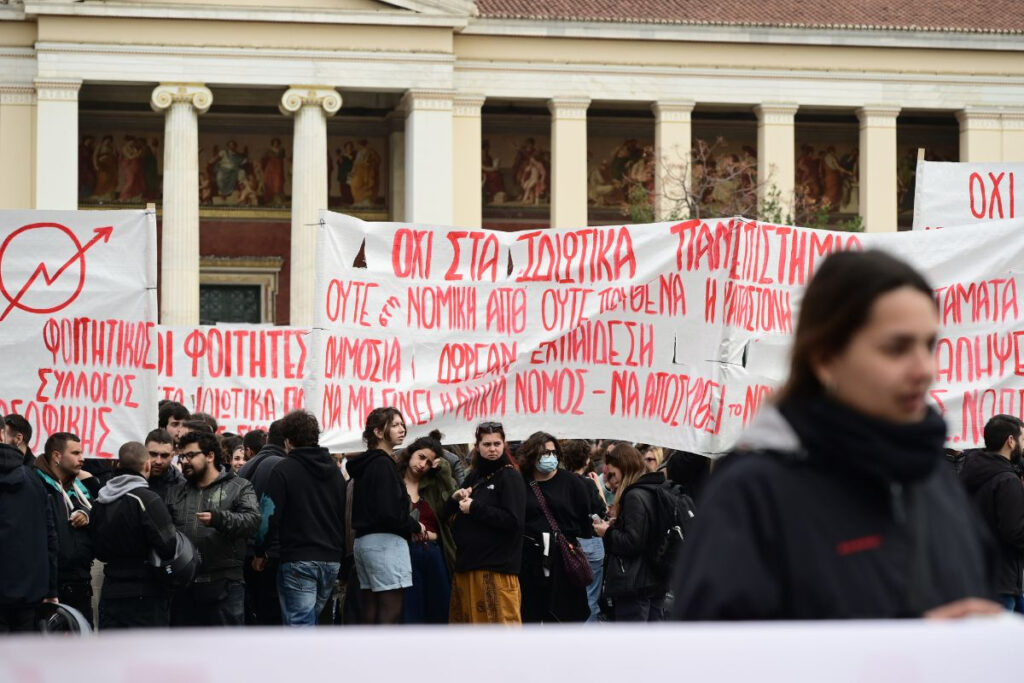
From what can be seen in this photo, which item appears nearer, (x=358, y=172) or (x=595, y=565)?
(x=595, y=565)

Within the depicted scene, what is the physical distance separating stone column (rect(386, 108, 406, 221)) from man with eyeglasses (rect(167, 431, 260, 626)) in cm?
3311

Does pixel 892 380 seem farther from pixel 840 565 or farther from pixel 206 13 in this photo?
pixel 206 13

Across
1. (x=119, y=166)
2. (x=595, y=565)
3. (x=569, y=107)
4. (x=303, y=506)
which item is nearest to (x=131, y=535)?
(x=303, y=506)

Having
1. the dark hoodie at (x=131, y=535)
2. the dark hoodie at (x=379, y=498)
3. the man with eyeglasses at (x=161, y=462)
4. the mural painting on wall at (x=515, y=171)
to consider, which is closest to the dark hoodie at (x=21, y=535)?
the dark hoodie at (x=131, y=535)

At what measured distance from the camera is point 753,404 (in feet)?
29.7

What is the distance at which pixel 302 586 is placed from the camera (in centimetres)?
934

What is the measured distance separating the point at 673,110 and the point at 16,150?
1561cm

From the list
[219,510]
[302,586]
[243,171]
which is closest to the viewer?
[219,510]

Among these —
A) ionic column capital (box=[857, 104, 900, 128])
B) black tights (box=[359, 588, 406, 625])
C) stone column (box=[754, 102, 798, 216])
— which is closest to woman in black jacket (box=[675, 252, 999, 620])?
black tights (box=[359, 588, 406, 625])

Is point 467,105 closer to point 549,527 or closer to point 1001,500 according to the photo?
point 549,527

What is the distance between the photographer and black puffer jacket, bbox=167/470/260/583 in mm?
8820

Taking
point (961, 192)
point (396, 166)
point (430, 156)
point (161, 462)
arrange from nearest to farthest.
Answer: point (161, 462) < point (961, 192) < point (430, 156) < point (396, 166)

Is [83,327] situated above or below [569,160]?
below

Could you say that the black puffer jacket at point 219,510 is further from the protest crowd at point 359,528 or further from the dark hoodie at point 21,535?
the dark hoodie at point 21,535
